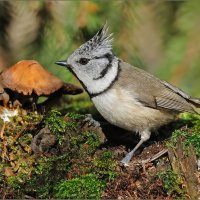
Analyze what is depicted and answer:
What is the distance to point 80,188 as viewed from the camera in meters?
2.75

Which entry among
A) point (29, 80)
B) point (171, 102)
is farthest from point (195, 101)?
point (29, 80)

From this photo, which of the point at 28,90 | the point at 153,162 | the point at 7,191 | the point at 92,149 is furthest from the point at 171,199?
the point at 28,90

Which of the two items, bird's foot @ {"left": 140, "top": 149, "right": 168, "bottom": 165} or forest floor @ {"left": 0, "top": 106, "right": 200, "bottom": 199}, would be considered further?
bird's foot @ {"left": 140, "top": 149, "right": 168, "bottom": 165}

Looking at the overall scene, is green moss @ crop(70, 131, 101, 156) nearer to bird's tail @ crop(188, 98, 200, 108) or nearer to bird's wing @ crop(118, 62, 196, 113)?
bird's wing @ crop(118, 62, 196, 113)

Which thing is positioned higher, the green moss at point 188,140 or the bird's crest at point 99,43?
the bird's crest at point 99,43

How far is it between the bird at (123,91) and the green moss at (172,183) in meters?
0.44

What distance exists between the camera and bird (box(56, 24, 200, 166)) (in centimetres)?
328

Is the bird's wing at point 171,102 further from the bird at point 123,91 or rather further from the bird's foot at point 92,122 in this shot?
the bird's foot at point 92,122

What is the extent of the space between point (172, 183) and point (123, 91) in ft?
2.40

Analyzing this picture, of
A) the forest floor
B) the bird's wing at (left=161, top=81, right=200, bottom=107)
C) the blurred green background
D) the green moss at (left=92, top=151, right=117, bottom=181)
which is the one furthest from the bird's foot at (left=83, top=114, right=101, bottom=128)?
the blurred green background

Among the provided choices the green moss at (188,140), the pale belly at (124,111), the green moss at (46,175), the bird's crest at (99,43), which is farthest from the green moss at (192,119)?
the green moss at (46,175)

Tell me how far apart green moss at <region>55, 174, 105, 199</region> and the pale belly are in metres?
0.55

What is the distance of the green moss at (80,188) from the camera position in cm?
272

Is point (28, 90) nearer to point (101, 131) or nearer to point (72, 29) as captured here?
point (101, 131)
